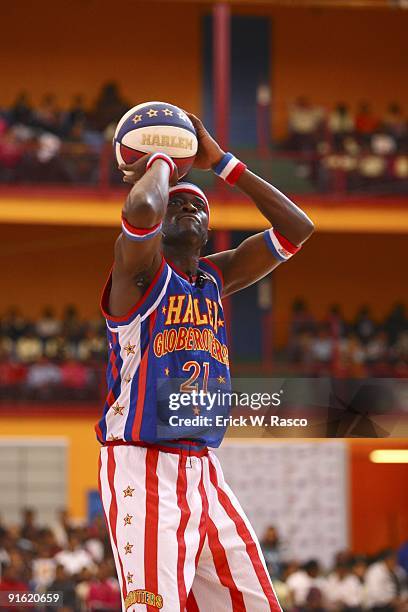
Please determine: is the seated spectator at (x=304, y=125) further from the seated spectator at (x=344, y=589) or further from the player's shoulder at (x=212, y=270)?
the player's shoulder at (x=212, y=270)

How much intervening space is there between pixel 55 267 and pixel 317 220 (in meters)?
5.47

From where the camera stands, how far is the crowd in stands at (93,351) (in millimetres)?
19172

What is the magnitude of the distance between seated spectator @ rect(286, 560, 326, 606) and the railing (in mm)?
8368

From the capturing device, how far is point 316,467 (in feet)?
46.0

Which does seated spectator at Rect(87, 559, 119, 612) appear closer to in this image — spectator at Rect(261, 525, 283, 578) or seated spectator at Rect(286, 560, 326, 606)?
seated spectator at Rect(286, 560, 326, 606)

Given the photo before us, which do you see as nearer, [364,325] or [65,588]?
[65,588]

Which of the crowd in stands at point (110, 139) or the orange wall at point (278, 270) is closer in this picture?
the crowd in stands at point (110, 139)

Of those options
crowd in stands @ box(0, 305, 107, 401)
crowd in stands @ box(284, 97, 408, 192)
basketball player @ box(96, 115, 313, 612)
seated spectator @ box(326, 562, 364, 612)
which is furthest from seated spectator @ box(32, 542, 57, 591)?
crowd in stands @ box(284, 97, 408, 192)

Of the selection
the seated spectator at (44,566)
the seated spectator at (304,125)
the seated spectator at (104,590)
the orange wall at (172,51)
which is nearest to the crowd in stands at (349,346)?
the seated spectator at (304,125)

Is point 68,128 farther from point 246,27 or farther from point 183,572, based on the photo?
point 183,572

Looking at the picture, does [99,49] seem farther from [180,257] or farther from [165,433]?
[165,433]

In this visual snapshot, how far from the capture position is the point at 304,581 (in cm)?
1295

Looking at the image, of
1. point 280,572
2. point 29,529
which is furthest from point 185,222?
point 29,529

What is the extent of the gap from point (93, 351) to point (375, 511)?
648 centimetres
